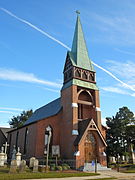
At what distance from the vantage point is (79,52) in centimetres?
3491

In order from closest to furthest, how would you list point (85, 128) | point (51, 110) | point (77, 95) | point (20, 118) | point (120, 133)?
point (85, 128) < point (77, 95) < point (51, 110) < point (120, 133) < point (20, 118)

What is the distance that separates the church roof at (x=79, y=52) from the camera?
33500 millimetres

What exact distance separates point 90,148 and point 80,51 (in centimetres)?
1801

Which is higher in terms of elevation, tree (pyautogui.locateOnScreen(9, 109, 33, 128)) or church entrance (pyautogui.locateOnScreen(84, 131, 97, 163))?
tree (pyautogui.locateOnScreen(9, 109, 33, 128))

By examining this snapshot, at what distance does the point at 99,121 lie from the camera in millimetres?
30141

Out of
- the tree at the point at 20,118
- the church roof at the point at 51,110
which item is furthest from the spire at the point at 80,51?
the tree at the point at 20,118

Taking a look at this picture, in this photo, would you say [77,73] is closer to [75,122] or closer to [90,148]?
[75,122]

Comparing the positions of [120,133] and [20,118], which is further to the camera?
[20,118]

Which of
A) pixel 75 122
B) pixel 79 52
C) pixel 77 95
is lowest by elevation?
pixel 75 122

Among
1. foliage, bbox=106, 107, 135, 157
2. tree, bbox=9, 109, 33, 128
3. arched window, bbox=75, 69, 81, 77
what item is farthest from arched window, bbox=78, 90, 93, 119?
tree, bbox=9, 109, 33, 128

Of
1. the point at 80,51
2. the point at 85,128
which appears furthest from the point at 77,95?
the point at 80,51

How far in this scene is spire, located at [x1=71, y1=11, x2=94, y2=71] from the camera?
3359cm

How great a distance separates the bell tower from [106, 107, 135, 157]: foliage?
1090 centimetres

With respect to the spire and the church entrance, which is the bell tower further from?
the church entrance
